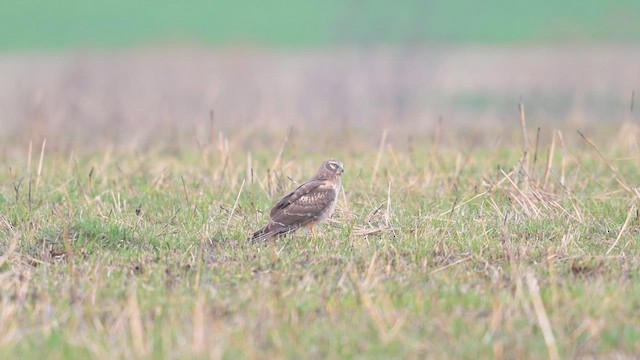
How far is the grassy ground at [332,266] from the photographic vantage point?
5648 millimetres

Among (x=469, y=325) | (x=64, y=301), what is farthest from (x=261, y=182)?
(x=469, y=325)

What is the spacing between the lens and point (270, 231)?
842 cm

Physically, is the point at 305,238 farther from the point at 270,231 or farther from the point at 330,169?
the point at 330,169

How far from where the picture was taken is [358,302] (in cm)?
639

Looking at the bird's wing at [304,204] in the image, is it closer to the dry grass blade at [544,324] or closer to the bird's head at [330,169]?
the bird's head at [330,169]

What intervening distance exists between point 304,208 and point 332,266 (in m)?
1.40

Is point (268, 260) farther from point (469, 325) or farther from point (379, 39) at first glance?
point (379, 39)

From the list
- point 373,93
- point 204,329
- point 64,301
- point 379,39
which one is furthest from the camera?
point 379,39

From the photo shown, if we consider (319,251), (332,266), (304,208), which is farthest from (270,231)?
(332,266)

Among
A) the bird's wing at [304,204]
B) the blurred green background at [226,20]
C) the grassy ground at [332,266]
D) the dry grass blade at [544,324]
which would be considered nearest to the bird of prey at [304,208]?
the bird's wing at [304,204]

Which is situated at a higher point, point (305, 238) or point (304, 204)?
point (304, 204)

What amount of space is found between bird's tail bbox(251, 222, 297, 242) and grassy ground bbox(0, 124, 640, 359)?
0.10 metres

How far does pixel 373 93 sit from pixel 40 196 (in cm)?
1976

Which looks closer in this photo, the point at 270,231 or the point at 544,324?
the point at 544,324
